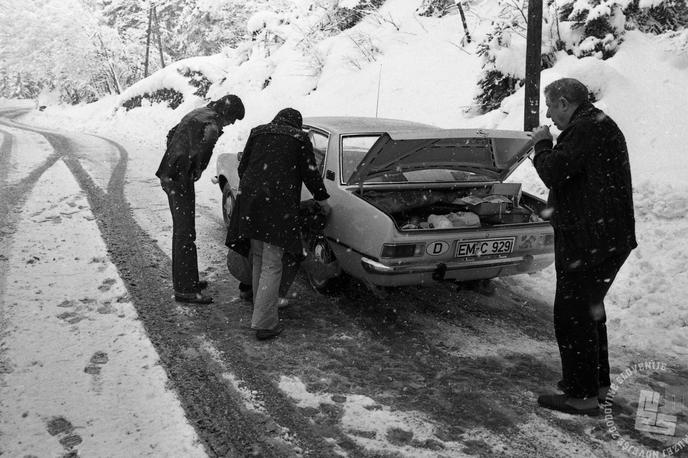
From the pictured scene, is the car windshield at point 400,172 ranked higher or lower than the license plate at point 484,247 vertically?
higher

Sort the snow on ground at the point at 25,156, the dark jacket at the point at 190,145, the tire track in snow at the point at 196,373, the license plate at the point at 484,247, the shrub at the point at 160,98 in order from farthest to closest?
the shrub at the point at 160,98 → the snow on ground at the point at 25,156 → the dark jacket at the point at 190,145 → the license plate at the point at 484,247 → the tire track in snow at the point at 196,373

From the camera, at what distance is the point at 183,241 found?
4.48 meters

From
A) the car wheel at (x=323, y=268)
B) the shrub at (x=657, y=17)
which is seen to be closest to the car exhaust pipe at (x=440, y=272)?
the car wheel at (x=323, y=268)

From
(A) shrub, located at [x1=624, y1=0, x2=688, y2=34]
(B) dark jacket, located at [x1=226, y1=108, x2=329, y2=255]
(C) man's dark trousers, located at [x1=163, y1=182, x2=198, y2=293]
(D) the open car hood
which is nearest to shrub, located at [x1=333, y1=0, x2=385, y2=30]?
(A) shrub, located at [x1=624, y1=0, x2=688, y2=34]

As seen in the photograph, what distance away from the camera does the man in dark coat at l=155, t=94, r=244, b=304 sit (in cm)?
432

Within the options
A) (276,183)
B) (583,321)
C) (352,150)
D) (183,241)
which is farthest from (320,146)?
(583,321)

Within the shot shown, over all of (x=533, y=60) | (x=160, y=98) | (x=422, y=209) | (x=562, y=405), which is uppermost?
(x=533, y=60)

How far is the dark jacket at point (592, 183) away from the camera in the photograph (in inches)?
107

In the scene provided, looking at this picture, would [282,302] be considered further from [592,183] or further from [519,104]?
[519,104]

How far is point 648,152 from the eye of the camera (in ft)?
21.5

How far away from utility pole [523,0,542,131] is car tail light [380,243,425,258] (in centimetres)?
320

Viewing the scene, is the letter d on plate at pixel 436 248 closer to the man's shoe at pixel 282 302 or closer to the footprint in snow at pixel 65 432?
the man's shoe at pixel 282 302

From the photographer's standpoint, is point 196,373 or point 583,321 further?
point 196,373

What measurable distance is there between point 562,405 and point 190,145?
3.38 meters
